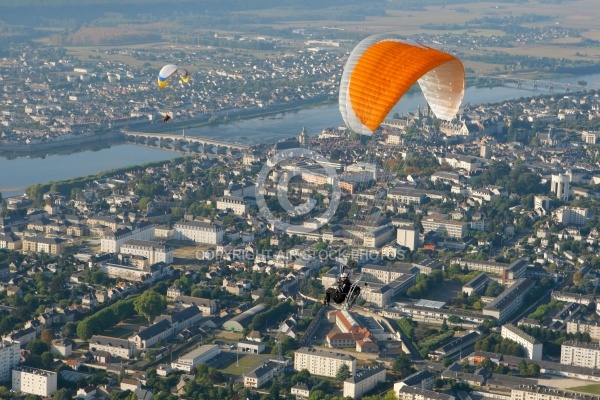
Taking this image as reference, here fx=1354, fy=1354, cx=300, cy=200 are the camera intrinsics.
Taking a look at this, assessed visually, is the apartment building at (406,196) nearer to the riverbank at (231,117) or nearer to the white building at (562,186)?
the white building at (562,186)

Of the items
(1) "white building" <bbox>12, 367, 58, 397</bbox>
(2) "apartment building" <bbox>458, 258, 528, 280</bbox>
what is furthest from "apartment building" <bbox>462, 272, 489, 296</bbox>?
(1) "white building" <bbox>12, 367, 58, 397</bbox>

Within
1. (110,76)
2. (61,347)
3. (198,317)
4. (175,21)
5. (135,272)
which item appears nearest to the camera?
(61,347)

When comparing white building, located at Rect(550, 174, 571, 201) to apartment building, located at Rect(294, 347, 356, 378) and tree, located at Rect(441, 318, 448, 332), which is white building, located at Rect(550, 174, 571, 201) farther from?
apartment building, located at Rect(294, 347, 356, 378)

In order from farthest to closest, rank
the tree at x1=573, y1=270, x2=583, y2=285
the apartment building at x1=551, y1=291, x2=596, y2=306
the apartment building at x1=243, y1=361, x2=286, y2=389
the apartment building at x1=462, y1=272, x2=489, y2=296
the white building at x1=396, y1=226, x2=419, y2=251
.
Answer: the white building at x1=396, y1=226, x2=419, y2=251
the tree at x1=573, y1=270, x2=583, y2=285
the apartment building at x1=462, y1=272, x2=489, y2=296
the apartment building at x1=551, y1=291, x2=596, y2=306
the apartment building at x1=243, y1=361, x2=286, y2=389

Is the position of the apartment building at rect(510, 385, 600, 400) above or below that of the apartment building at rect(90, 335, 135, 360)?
above

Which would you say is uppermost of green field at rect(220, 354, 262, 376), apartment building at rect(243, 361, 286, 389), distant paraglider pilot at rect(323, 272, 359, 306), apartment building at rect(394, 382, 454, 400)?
distant paraglider pilot at rect(323, 272, 359, 306)

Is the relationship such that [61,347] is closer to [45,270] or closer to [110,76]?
[45,270]

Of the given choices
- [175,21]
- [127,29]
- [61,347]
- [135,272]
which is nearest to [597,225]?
[135,272]
